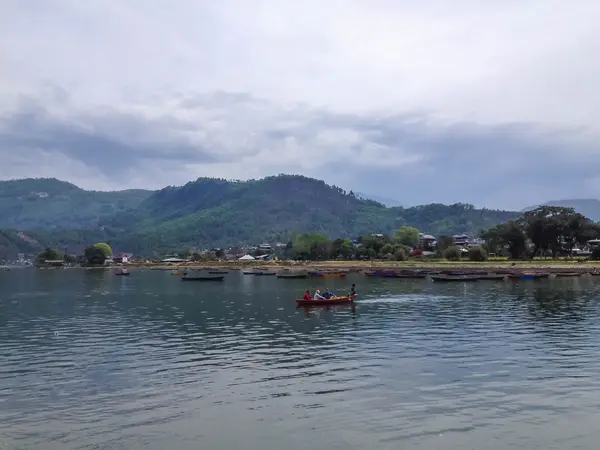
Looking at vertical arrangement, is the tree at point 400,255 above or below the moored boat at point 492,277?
above

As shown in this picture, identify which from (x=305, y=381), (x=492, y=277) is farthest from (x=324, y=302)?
(x=492, y=277)

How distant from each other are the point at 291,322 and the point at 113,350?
650 inches

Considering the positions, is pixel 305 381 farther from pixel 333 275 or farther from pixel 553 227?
pixel 553 227

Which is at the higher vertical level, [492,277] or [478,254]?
[478,254]

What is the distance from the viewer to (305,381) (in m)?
26.2

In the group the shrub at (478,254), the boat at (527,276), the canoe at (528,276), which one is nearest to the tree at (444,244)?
the shrub at (478,254)

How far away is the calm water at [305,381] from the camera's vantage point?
752 inches

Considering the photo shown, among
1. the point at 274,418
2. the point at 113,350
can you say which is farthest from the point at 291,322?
the point at 274,418

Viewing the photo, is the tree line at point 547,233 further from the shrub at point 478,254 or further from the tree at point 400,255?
the tree at point 400,255

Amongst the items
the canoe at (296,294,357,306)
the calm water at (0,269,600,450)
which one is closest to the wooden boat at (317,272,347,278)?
the canoe at (296,294,357,306)

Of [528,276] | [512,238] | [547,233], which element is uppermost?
[547,233]

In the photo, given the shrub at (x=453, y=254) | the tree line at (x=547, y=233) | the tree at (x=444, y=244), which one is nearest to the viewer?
the tree line at (x=547, y=233)

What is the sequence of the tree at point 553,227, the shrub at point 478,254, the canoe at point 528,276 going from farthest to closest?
the shrub at point 478,254, the tree at point 553,227, the canoe at point 528,276

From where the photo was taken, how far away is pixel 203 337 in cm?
4006
